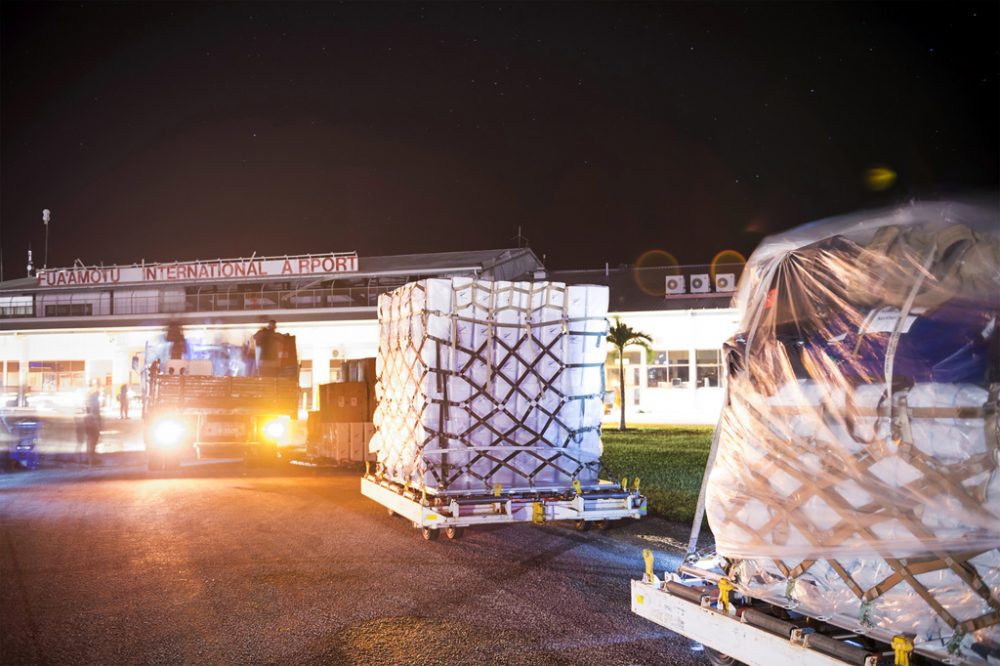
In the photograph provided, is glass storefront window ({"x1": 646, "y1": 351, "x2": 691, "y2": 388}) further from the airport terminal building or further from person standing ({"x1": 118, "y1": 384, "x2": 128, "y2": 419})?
person standing ({"x1": 118, "y1": 384, "x2": 128, "y2": 419})

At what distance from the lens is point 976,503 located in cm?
382

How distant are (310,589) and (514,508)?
2675 millimetres

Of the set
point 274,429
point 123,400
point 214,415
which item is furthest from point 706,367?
point 123,400

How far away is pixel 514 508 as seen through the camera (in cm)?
940

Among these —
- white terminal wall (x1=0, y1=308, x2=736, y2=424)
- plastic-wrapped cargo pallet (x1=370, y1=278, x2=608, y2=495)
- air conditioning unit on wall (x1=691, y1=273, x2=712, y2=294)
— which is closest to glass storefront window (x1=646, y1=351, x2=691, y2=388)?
white terminal wall (x1=0, y1=308, x2=736, y2=424)

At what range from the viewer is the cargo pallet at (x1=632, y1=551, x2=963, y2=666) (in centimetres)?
414

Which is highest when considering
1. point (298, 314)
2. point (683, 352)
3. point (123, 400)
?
point (298, 314)

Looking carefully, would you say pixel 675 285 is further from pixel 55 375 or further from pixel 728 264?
pixel 55 375

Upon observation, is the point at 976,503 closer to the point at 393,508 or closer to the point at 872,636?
the point at 872,636

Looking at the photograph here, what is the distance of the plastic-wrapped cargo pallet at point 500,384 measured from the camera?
10.1 metres

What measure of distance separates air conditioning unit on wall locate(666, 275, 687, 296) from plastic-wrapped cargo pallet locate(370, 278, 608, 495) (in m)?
28.7

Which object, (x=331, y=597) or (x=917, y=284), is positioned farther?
(x=331, y=597)

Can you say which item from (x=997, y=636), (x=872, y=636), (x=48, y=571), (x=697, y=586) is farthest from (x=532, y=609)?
(x=48, y=571)

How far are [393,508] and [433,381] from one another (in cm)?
175
